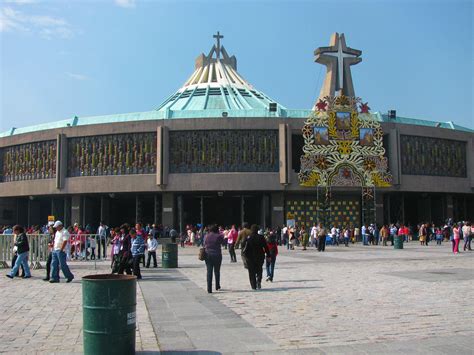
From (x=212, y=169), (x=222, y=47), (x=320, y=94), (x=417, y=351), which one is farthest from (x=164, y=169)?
(x=417, y=351)

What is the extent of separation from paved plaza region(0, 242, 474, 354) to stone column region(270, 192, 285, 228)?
27657mm

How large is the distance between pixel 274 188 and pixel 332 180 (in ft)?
15.8

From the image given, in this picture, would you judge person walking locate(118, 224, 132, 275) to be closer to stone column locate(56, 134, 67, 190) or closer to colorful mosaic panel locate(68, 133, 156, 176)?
colorful mosaic panel locate(68, 133, 156, 176)

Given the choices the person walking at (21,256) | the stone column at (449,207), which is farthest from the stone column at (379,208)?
the person walking at (21,256)

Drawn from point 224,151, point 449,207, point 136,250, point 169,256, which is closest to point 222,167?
point 224,151

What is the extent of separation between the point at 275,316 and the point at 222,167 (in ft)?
109

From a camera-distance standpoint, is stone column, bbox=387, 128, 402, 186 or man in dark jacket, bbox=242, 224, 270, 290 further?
stone column, bbox=387, 128, 402, 186

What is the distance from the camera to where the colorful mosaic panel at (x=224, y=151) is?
41.6 m

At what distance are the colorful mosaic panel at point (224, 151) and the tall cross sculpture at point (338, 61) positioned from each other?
1044cm

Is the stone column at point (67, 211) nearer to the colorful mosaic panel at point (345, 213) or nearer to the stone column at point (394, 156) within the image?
the colorful mosaic panel at point (345, 213)

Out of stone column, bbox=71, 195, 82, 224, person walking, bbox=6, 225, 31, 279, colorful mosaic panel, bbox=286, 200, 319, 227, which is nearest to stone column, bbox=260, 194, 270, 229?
colorful mosaic panel, bbox=286, 200, 319, 227

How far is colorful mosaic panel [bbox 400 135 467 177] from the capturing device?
145 ft

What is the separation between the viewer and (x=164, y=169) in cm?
4119

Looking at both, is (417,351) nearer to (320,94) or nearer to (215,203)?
(215,203)
